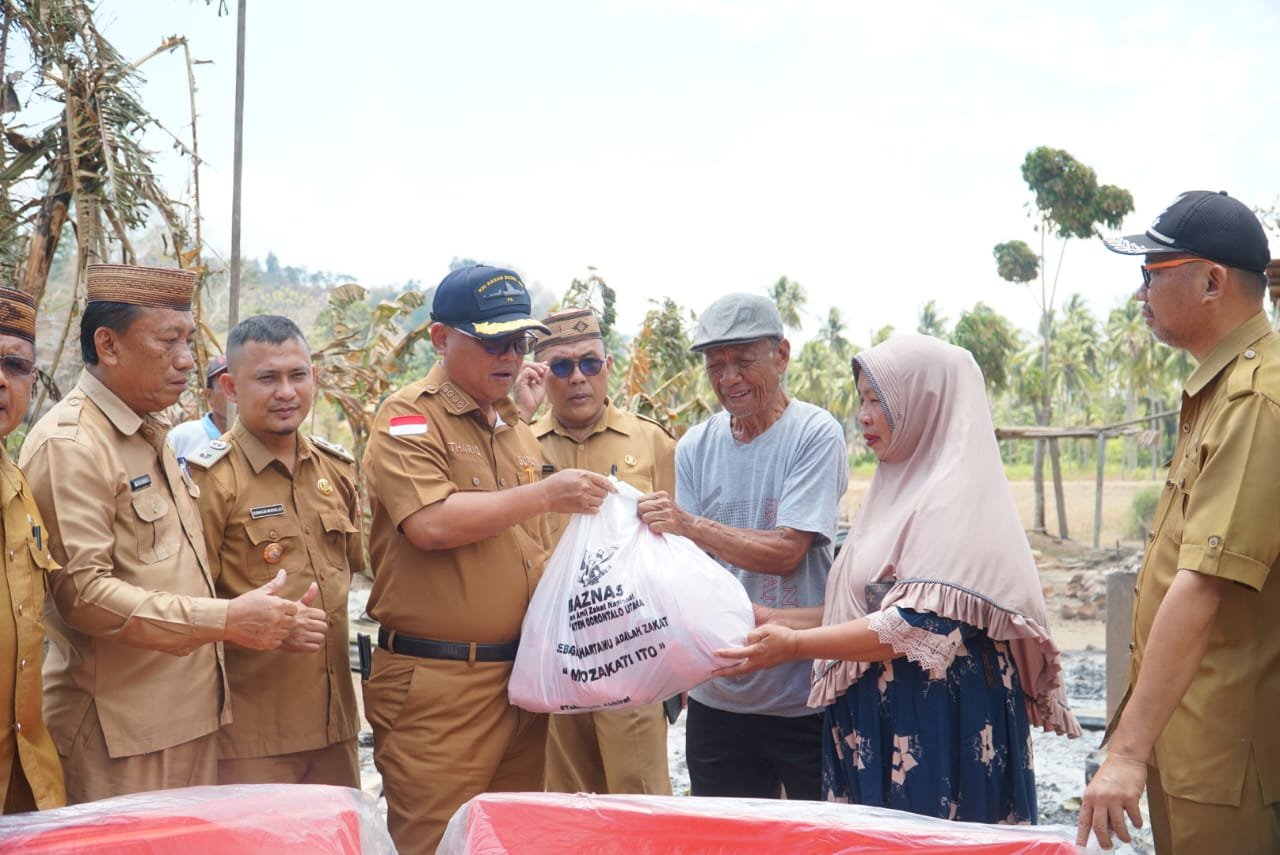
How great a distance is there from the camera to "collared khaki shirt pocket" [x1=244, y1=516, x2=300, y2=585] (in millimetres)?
2791

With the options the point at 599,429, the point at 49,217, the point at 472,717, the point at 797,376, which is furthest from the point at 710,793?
the point at 797,376

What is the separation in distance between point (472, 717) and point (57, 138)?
353cm

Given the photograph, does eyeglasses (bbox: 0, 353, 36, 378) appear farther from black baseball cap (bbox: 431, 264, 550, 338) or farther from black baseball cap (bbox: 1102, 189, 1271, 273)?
black baseball cap (bbox: 1102, 189, 1271, 273)

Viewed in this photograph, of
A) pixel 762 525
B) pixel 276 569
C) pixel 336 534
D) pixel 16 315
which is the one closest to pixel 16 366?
pixel 16 315

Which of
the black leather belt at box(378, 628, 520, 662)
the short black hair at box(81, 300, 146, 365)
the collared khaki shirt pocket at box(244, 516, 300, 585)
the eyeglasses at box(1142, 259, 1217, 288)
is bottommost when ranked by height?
the black leather belt at box(378, 628, 520, 662)

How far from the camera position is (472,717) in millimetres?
2779

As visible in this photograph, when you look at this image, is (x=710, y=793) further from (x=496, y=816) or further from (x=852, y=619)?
(x=496, y=816)

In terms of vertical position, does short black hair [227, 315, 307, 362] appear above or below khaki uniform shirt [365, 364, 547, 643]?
above

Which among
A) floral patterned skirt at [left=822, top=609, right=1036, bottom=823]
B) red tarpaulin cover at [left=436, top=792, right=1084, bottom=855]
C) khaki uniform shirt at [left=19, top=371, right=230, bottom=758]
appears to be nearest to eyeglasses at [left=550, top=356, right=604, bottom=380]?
khaki uniform shirt at [left=19, top=371, right=230, bottom=758]

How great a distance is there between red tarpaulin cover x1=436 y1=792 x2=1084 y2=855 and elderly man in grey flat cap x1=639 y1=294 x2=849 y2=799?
1.01 metres

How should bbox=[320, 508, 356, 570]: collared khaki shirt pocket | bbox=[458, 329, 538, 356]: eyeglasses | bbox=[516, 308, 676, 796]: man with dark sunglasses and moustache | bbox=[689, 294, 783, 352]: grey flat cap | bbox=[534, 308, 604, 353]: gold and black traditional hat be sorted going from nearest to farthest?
bbox=[458, 329, 538, 356]: eyeglasses
bbox=[320, 508, 356, 570]: collared khaki shirt pocket
bbox=[689, 294, 783, 352]: grey flat cap
bbox=[516, 308, 676, 796]: man with dark sunglasses and moustache
bbox=[534, 308, 604, 353]: gold and black traditional hat

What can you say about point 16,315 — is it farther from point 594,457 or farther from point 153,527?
point 594,457

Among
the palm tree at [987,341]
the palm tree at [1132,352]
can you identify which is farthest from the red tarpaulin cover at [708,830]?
the palm tree at [1132,352]

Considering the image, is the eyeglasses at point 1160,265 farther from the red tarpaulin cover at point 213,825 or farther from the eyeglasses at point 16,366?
the eyeglasses at point 16,366
